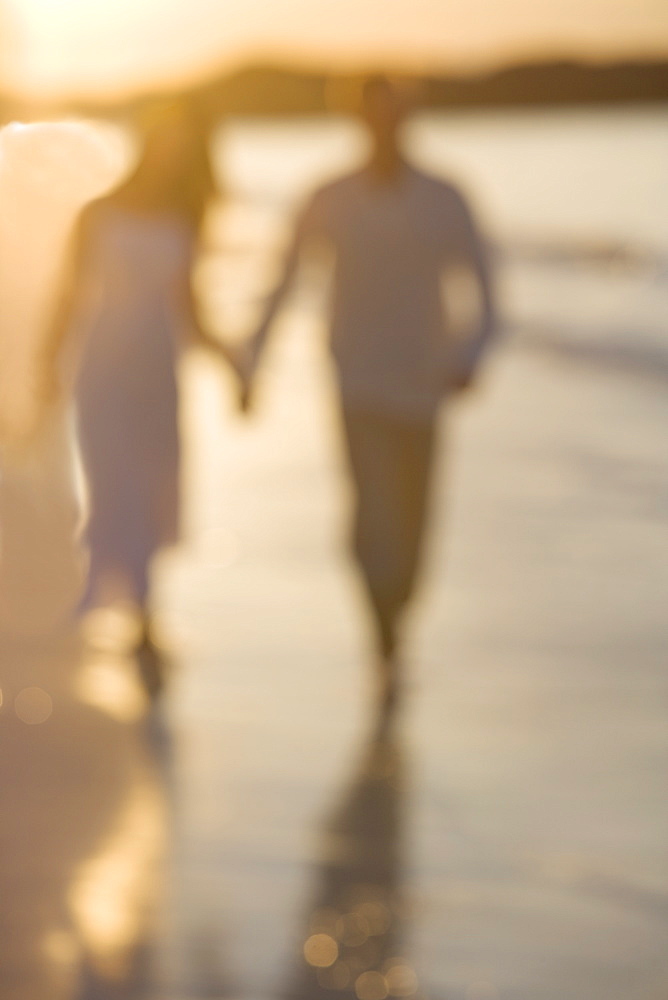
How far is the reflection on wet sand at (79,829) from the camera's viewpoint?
6.81ft

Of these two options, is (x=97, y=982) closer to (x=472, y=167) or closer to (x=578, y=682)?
(x=578, y=682)

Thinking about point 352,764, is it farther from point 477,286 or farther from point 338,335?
point 477,286

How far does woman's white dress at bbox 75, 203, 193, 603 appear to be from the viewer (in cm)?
309

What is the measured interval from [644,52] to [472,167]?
13.3 metres

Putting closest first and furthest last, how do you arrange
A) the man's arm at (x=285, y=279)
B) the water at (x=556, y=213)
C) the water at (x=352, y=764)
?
the water at (x=352, y=764) < the man's arm at (x=285, y=279) < the water at (x=556, y=213)

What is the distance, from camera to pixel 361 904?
7.34 feet

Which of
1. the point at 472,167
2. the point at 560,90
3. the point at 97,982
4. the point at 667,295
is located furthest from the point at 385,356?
the point at 472,167

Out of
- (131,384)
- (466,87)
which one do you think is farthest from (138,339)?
(466,87)

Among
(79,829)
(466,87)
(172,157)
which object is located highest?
(172,157)

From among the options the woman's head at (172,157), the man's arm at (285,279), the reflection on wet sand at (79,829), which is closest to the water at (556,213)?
the man's arm at (285,279)

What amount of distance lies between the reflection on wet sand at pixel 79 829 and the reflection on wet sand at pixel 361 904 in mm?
263

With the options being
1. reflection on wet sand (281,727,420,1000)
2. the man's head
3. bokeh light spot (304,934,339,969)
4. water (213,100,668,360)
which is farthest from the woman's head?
water (213,100,668,360)

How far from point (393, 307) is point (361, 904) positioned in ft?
4.29

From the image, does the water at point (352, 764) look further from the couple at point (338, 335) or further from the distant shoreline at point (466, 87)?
the distant shoreline at point (466, 87)
